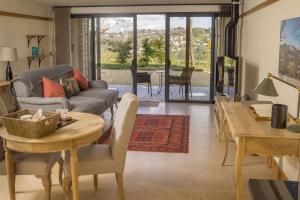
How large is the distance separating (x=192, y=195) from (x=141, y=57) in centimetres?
535

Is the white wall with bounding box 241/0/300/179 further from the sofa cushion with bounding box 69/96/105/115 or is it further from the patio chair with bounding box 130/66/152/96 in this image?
the patio chair with bounding box 130/66/152/96

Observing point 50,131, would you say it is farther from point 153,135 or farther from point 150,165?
point 153,135

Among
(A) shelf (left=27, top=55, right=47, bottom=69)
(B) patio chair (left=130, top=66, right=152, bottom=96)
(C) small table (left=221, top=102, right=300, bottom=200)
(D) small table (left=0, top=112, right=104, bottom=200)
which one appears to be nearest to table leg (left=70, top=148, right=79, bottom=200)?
(D) small table (left=0, top=112, right=104, bottom=200)

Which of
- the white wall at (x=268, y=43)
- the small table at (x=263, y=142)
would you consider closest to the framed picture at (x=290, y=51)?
the white wall at (x=268, y=43)

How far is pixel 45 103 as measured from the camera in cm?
454

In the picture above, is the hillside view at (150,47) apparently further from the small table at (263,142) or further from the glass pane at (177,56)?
the small table at (263,142)

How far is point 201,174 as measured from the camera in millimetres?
3541

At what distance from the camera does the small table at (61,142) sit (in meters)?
2.41

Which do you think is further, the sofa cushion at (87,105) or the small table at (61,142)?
the sofa cushion at (87,105)

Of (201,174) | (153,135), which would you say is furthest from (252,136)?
Result: (153,135)

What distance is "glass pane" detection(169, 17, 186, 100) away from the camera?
7.55 meters

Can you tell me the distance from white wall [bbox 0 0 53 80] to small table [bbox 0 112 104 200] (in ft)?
12.5

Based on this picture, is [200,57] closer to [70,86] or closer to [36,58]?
[70,86]

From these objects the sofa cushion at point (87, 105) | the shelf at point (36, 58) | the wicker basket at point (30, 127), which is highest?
Answer: the shelf at point (36, 58)
